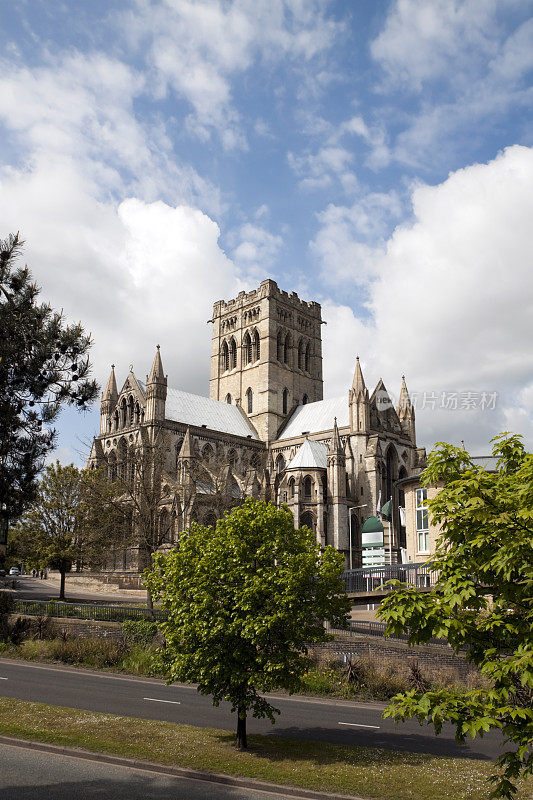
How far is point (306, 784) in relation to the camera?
1139 centimetres

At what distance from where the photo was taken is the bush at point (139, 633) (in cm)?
2589

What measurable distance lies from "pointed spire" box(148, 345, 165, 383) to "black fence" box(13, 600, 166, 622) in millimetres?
36394

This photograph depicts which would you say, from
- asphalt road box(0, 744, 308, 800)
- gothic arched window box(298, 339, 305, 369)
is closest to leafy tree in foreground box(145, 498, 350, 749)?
asphalt road box(0, 744, 308, 800)

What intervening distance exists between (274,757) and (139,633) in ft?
46.4

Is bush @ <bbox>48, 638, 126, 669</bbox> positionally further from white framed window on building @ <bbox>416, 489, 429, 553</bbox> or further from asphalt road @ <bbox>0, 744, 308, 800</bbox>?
white framed window on building @ <bbox>416, 489, 429, 553</bbox>

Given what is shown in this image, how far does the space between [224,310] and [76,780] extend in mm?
79101

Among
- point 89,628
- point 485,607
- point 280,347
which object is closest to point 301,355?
point 280,347

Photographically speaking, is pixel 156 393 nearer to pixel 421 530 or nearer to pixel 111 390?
pixel 111 390

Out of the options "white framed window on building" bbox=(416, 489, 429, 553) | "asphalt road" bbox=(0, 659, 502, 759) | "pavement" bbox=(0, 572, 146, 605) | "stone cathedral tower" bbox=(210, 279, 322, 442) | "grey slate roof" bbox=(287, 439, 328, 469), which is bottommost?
"asphalt road" bbox=(0, 659, 502, 759)

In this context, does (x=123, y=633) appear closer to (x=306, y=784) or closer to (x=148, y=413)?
(x=306, y=784)

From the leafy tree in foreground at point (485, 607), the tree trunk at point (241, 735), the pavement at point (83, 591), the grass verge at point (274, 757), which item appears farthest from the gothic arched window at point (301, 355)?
the leafy tree in foreground at point (485, 607)

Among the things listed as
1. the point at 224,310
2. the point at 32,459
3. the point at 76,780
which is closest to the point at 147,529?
the point at 32,459

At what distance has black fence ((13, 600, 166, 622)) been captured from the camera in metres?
28.7

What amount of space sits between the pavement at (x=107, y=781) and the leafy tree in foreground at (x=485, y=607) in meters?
4.81
